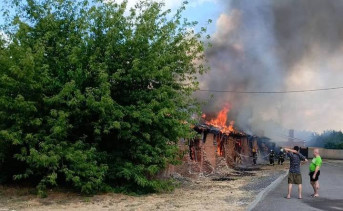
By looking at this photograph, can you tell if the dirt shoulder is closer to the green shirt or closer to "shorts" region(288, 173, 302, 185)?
"shorts" region(288, 173, 302, 185)

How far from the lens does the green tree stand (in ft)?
36.5

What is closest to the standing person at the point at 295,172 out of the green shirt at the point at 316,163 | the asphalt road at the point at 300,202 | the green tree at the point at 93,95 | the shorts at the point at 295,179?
the shorts at the point at 295,179

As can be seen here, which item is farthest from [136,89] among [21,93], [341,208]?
[341,208]

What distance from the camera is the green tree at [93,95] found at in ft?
36.5

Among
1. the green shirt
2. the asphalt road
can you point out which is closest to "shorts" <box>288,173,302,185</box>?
the asphalt road

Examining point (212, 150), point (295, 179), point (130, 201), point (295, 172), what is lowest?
point (130, 201)

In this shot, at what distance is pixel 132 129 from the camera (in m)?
12.1

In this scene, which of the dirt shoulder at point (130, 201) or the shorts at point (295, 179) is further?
the shorts at point (295, 179)

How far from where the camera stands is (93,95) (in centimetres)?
1169

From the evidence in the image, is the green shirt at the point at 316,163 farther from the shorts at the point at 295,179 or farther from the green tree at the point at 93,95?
the green tree at the point at 93,95

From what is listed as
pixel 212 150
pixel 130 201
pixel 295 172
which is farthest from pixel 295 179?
pixel 212 150

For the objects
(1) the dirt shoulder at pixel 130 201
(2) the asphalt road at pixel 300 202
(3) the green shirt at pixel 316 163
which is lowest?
(1) the dirt shoulder at pixel 130 201

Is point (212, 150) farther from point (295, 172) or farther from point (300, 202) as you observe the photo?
point (300, 202)

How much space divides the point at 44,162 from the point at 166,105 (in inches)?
163
